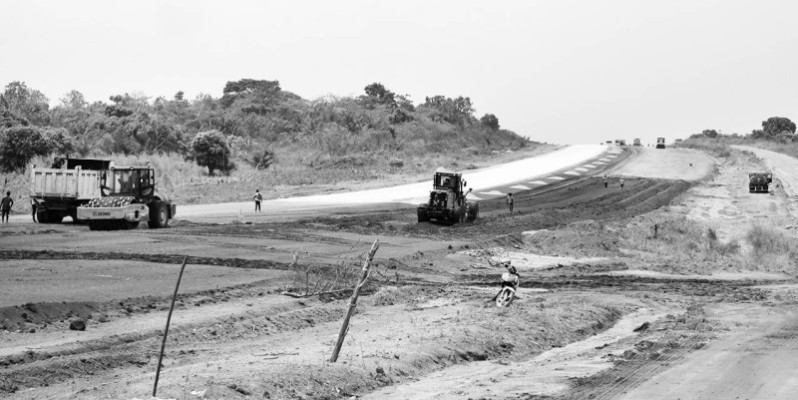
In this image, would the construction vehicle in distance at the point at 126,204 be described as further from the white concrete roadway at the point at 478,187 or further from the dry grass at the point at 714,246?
the dry grass at the point at 714,246

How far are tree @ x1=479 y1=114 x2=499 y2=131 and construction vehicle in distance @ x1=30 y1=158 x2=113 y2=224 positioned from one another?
12044 cm

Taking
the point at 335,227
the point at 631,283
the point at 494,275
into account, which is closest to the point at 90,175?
the point at 335,227

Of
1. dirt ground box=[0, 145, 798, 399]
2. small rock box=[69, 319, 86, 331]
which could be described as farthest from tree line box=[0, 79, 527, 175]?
small rock box=[69, 319, 86, 331]

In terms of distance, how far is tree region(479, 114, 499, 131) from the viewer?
160m

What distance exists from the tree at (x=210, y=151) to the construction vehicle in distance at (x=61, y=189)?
1422 inches

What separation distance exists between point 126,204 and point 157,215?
191 cm

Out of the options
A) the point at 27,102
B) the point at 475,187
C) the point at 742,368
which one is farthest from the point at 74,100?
the point at 742,368

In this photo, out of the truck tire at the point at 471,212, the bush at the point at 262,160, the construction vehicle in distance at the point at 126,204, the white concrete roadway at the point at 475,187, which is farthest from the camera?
the bush at the point at 262,160

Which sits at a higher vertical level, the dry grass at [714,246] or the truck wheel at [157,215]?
the truck wheel at [157,215]

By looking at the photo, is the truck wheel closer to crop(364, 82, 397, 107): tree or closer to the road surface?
the road surface

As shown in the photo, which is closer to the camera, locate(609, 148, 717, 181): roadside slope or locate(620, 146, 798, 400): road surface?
locate(620, 146, 798, 400): road surface

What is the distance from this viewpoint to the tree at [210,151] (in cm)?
7912

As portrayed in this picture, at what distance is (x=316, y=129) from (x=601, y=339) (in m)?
106

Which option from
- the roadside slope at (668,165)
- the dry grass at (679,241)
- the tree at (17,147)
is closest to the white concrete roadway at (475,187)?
the roadside slope at (668,165)
